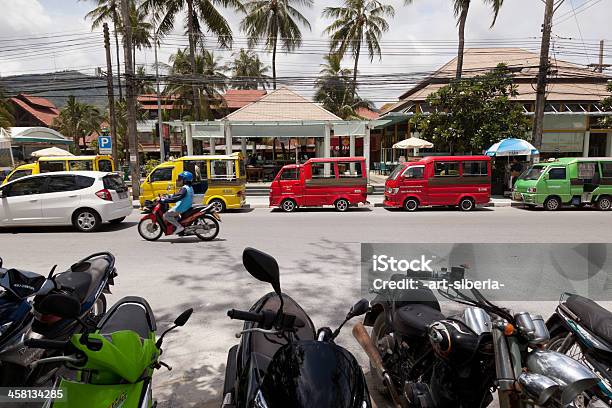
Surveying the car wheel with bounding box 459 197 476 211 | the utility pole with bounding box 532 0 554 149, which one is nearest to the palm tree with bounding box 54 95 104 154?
the car wheel with bounding box 459 197 476 211

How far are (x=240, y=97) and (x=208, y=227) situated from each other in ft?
144

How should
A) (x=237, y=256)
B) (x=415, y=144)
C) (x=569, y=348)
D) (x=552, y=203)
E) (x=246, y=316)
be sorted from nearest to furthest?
(x=246, y=316) → (x=569, y=348) → (x=237, y=256) → (x=552, y=203) → (x=415, y=144)

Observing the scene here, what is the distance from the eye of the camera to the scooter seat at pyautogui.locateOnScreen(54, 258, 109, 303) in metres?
3.19

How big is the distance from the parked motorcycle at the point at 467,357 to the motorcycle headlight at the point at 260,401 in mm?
1071

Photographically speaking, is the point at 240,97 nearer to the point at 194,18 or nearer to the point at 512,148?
the point at 194,18

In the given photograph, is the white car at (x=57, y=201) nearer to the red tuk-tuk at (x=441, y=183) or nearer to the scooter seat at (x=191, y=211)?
the scooter seat at (x=191, y=211)

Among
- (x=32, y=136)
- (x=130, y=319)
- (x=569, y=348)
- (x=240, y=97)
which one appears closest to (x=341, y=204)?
(x=569, y=348)

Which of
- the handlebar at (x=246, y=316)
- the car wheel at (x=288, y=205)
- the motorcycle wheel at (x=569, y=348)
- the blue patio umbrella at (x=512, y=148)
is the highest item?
the blue patio umbrella at (x=512, y=148)

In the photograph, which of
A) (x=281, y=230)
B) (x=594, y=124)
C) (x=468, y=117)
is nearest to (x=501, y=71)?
(x=468, y=117)

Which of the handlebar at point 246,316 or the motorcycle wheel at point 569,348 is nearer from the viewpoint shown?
the handlebar at point 246,316

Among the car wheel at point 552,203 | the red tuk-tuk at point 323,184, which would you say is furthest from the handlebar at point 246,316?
the car wheel at point 552,203

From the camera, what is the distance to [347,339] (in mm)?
3980

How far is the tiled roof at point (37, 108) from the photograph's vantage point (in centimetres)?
4767

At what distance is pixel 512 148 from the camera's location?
52.4 feet
